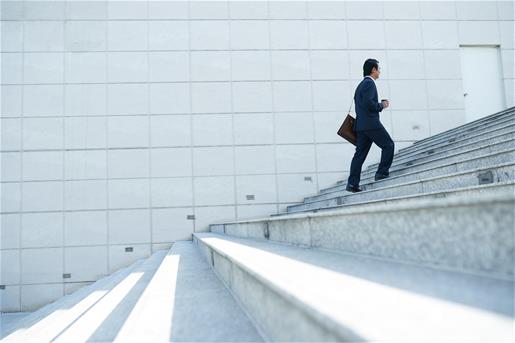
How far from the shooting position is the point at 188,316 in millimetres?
1793

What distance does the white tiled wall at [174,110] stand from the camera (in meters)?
6.85

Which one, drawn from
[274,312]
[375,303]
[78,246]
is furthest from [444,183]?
[78,246]

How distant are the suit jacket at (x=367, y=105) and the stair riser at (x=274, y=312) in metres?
2.85

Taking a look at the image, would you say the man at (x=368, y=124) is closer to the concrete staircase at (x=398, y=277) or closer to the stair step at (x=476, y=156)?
the stair step at (x=476, y=156)

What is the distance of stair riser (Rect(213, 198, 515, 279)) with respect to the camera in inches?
36.9

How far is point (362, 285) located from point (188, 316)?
0.93m

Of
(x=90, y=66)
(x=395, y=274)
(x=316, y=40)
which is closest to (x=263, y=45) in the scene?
(x=316, y=40)

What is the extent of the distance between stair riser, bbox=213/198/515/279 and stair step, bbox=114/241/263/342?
590mm

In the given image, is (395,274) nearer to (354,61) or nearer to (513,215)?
(513,215)

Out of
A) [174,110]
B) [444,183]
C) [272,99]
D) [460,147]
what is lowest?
[444,183]

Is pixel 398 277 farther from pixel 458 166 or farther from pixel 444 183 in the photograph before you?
pixel 458 166

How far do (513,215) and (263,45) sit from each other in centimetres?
715

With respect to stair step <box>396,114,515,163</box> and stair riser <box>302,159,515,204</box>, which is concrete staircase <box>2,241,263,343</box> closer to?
stair riser <box>302,159,515,204</box>

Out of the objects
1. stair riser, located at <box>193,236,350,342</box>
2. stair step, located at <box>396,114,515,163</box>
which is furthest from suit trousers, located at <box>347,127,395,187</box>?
stair riser, located at <box>193,236,350,342</box>
